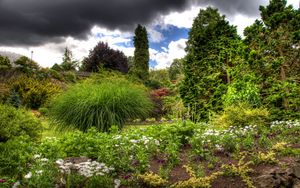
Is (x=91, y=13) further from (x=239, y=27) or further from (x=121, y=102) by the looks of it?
(x=239, y=27)

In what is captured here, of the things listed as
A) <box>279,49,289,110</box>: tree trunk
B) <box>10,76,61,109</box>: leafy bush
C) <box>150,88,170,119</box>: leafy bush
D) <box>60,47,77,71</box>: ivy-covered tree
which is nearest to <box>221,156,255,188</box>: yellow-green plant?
<box>279,49,289,110</box>: tree trunk

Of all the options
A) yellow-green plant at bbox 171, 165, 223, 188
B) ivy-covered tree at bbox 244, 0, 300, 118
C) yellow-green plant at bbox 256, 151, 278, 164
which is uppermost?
ivy-covered tree at bbox 244, 0, 300, 118

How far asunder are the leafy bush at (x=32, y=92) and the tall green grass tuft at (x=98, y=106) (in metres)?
8.60

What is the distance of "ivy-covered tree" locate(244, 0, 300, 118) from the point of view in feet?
30.9

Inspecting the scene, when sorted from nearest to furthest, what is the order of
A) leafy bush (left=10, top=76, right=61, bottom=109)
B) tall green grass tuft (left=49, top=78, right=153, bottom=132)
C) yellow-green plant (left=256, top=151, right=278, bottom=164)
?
yellow-green plant (left=256, top=151, right=278, bottom=164) → tall green grass tuft (left=49, top=78, right=153, bottom=132) → leafy bush (left=10, top=76, right=61, bottom=109)

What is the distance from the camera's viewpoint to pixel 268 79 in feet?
31.7

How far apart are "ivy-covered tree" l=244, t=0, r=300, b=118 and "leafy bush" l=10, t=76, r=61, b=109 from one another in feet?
33.0

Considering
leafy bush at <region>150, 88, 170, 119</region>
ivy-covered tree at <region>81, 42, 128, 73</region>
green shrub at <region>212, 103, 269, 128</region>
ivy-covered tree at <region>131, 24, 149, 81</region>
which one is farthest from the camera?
ivy-covered tree at <region>131, 24, 149, 81</region>

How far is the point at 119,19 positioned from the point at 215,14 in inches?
345

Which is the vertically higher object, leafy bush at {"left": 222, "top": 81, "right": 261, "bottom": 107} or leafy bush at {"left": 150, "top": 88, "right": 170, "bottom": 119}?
leafy bush at {"left": 222, "top": 81, "right": 261, "bottom": 107}

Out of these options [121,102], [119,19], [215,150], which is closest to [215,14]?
[119,19]

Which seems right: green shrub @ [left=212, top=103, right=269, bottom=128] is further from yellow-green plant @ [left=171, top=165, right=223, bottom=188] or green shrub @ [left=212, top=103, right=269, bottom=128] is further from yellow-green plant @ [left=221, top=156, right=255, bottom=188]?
yellow-green plant @ [left=171, top=165, right=223, bottom=188]

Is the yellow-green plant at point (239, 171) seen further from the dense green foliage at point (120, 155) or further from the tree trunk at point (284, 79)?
the tree trunk at point (284, 79)

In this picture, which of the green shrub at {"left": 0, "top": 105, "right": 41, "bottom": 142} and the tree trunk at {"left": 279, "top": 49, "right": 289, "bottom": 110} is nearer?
Result: the green shrub at {"left": 0, "top": 105, "right": 41, "bottom": 142}
